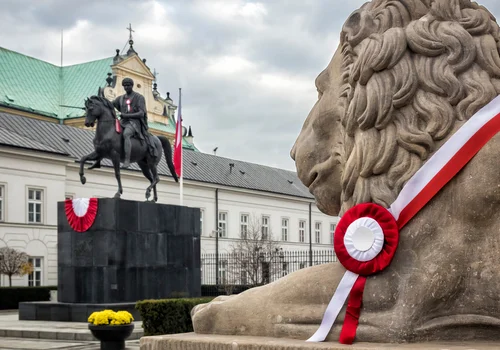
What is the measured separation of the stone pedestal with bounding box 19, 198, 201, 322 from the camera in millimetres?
17969

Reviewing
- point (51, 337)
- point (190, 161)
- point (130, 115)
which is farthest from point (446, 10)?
point (190, 161)

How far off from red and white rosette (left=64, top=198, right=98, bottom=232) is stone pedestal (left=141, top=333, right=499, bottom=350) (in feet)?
50.1

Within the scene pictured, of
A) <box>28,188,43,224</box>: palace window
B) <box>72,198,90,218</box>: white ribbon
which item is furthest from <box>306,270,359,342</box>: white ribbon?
<box>28,188,43,224</box>: palace window

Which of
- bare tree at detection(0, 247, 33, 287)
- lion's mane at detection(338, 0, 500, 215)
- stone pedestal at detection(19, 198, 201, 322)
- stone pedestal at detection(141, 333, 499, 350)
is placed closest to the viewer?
stone pedestal at detection(141, 333, 499, 350)

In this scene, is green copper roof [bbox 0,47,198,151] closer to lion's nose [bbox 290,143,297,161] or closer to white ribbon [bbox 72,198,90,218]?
white ribbon [bbox 72,198,90,218]

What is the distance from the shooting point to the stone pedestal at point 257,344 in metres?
2.73

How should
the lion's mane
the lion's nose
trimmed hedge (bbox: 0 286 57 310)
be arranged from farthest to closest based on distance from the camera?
trimmed hedge (bbox: 0 286 57 310)
the lion's nose
the lion's mane

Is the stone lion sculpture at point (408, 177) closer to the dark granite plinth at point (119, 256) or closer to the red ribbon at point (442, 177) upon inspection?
the red ribbon at point (442, 177)

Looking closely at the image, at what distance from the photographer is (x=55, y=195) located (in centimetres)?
3503

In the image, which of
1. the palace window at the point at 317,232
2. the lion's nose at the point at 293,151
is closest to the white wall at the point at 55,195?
the palace window at the point at 317,232

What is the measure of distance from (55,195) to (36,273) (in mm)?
3627

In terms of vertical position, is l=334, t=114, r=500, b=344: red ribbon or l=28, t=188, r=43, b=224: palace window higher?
l=28, t=188, r=43, b=224: palace window

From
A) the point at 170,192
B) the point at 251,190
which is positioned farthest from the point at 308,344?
the point at 251,190

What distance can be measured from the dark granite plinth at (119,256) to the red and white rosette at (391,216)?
15.5m
